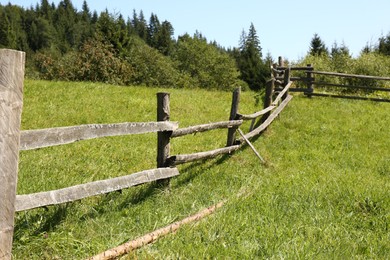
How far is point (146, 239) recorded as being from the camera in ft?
12.7

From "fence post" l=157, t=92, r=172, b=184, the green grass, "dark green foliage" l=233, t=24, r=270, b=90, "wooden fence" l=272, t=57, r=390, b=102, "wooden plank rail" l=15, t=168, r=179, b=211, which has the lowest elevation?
the green grass

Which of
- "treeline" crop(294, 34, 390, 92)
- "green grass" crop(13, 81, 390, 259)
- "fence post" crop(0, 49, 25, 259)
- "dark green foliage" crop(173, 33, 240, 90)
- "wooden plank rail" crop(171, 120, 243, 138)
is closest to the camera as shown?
"fence post" crop(0, 49, 25, 259)

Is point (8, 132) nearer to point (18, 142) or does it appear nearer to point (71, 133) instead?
point (18, 142)

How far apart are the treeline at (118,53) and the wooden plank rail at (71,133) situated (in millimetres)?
22190

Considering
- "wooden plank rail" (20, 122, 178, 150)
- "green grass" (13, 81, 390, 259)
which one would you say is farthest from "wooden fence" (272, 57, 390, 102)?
"wooden plank rail" (20, 122, 178, 150)

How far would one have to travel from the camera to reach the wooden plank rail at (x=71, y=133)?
3.46 meters

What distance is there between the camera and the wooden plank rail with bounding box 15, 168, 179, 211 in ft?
11.5

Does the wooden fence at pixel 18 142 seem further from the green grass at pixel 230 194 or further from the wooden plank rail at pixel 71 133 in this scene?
the green grass at pixel 230 194

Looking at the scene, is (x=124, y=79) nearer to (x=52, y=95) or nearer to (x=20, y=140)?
(x=52, y=95)

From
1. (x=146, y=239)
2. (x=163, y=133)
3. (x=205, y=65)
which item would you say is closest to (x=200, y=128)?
(x=163, y=133)

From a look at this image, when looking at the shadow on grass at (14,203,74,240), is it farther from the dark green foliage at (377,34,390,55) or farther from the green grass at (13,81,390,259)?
the dark green foliage at (377,34,390,55)

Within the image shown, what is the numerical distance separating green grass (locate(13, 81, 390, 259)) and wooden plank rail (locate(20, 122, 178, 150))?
0.99m

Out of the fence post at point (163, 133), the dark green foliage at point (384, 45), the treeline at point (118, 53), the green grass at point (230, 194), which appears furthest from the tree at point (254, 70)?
the fence post at point (163, 133)

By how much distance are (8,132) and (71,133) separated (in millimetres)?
1032
